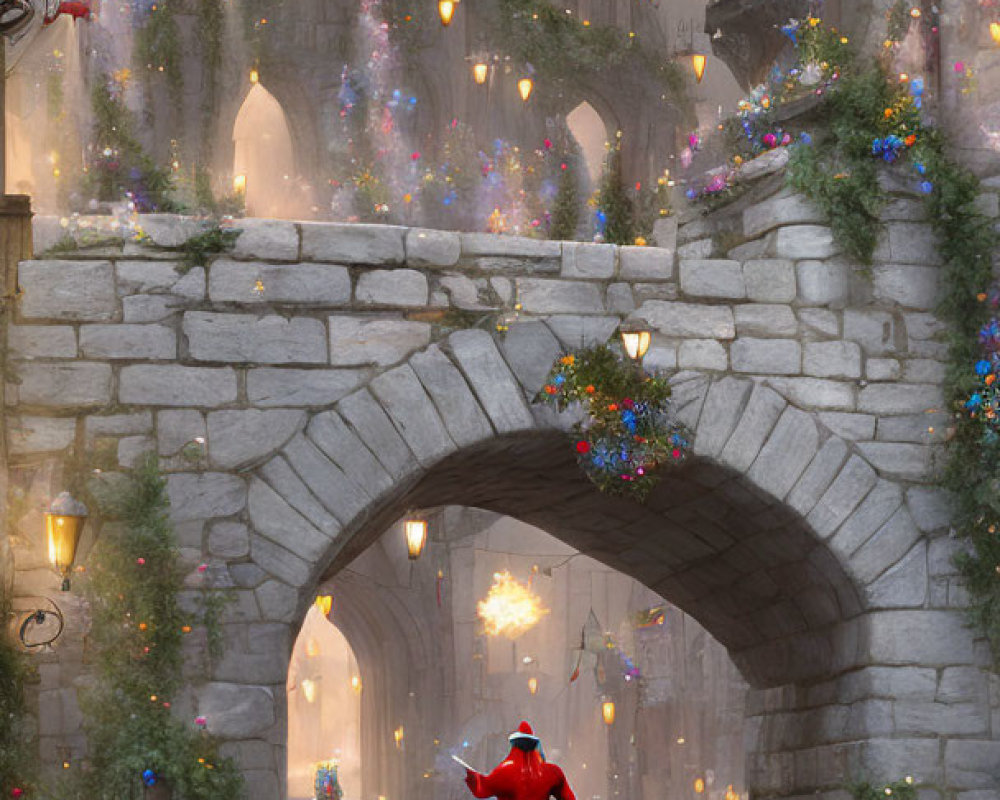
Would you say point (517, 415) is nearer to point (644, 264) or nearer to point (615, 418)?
point (615, 418)

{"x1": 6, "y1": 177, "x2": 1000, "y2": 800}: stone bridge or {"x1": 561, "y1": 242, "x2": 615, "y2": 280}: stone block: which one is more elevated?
{"x1": 561, "y1": 242, "x2": 615, "y2": 280}: stone block

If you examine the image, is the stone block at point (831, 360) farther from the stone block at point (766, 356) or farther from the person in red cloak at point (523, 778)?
the person in red cloak at point (523, 778)

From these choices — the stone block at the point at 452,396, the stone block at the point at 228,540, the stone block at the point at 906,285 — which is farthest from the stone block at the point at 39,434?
the stone block at the point at 906,285

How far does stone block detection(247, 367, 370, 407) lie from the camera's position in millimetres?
7297

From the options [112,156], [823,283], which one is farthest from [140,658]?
[112,156]

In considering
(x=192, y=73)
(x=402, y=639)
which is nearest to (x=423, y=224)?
(x=192, y=73)

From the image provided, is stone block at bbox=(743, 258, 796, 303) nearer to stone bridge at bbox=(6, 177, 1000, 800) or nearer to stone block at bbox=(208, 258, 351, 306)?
stone bridge at bbox=(6, 177, 1000, 800)

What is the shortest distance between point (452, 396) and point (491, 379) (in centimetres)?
20

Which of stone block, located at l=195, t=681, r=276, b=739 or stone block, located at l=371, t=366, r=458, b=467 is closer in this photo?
stone block, located at l=195, t=681, r=276, b=739

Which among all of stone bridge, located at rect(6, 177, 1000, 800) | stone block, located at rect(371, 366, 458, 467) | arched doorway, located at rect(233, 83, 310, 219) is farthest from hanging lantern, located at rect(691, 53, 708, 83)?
stone block, located at rect(371, 366, 458, 467)

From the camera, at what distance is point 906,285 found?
816 cm

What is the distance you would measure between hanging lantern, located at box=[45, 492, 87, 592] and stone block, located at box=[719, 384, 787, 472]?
2957mm

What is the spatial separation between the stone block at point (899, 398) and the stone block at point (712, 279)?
78cm

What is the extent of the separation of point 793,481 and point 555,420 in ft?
3.90
